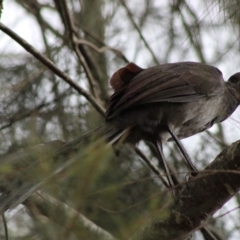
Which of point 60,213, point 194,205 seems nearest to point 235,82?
point 194,205

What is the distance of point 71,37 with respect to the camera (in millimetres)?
6020

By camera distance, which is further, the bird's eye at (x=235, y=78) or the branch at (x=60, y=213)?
the bird's eye at (x=235, y=78)

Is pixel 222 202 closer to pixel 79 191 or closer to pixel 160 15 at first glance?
pixel 79 191

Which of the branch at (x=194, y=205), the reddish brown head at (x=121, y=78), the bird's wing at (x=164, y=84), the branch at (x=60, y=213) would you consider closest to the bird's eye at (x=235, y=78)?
the bird's wing at (x=164, y=84)

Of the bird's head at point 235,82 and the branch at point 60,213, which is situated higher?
the bird's head at point 235,82

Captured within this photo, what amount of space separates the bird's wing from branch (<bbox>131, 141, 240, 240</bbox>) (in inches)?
42.7

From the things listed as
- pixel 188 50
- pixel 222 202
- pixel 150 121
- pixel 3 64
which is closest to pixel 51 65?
pixel 150 121

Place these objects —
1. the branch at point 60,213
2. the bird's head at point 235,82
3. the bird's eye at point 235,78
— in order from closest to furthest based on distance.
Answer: the branch at point 60,213, the bird's head at point 235,82, the bird's eye at point 235,78

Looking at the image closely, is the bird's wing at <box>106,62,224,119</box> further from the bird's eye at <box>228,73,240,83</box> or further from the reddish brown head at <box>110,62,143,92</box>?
the bird's eye at <box>228,73,240,83</box>

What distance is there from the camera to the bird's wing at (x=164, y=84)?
4770mm

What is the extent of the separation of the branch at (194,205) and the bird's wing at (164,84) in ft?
3.56

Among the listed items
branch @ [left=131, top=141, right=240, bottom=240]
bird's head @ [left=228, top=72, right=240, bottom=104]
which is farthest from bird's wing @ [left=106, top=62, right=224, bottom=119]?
branch @ [left=131, top=141, right=240, bottom=240]

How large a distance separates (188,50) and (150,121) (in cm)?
262

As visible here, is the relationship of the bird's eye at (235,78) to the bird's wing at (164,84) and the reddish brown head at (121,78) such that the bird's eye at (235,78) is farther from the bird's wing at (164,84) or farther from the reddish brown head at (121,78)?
the reddish brown head at (121,78)
